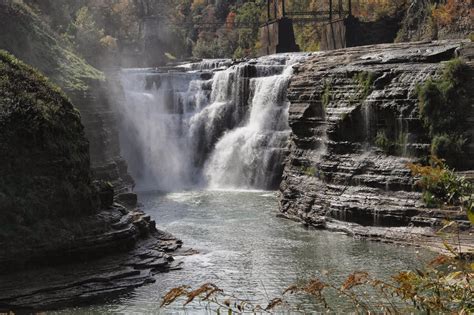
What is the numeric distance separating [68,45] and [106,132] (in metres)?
9.85

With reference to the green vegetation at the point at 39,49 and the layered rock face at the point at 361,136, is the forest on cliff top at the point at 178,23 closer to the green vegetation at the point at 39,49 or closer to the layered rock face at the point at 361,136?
the green vegetation at the point at 39,49

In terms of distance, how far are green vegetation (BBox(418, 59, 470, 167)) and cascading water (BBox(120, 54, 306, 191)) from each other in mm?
10876

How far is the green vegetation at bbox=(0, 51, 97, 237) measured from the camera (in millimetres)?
17172

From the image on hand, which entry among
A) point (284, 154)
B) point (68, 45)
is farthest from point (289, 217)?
point (68, 45)

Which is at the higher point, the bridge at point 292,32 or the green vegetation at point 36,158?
the bridge at point 292,32

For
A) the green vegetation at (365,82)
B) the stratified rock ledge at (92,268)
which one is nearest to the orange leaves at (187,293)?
the stratified rock ledge at (92,268)

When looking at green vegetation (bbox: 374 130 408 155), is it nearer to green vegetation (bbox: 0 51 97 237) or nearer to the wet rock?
green vegetation (bbox: 0 51 97 237)

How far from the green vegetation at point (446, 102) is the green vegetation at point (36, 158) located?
1117 cm

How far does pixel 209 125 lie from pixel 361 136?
1452cm

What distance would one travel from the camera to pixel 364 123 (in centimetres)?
2519

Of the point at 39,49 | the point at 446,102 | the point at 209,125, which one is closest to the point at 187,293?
the point at 446,102

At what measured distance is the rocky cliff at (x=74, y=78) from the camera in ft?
102

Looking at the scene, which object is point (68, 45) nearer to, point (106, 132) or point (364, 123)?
point (106, 132)

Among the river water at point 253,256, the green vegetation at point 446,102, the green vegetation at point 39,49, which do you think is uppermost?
the green vegetation at point 39,49
